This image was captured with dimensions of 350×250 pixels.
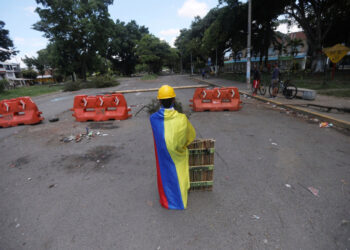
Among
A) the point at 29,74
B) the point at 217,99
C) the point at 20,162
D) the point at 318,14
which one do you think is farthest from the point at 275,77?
the point at 29,74

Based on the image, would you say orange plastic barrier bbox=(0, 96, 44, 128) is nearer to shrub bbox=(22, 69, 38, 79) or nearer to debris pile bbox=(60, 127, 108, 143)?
debris pile bbox=(60, 127, 108, 143)

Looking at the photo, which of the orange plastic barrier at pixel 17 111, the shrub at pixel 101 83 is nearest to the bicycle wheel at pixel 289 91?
the orange plastic barrier at pixel 17 111

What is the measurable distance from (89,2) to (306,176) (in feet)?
137

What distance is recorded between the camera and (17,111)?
7859 millimetres

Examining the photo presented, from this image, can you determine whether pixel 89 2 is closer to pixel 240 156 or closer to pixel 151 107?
pixel 151 107

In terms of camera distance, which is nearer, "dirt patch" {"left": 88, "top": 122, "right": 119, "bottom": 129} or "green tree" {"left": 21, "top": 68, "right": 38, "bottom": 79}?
"dirt patch" {"left": 88, "top": 122, "right": 119, "bottom": 129}

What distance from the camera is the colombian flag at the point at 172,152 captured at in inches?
87.2

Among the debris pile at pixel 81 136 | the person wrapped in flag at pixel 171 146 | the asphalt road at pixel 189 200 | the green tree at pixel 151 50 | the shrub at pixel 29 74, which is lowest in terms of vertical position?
the asphalt road at pixel 189 200

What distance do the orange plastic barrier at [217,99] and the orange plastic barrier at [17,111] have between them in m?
7.01

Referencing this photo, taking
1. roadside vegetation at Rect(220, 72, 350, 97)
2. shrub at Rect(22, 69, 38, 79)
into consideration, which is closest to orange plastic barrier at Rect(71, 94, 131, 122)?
roadside vegetation at Rect(220, 72, 350, 97)

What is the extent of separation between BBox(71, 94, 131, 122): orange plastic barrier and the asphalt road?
249 cm

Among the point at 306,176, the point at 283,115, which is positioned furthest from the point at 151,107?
the point at 306,176

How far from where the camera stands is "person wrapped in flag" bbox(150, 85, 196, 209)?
2217mm

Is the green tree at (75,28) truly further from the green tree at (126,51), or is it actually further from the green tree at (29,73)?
the green tree at (29,73)
